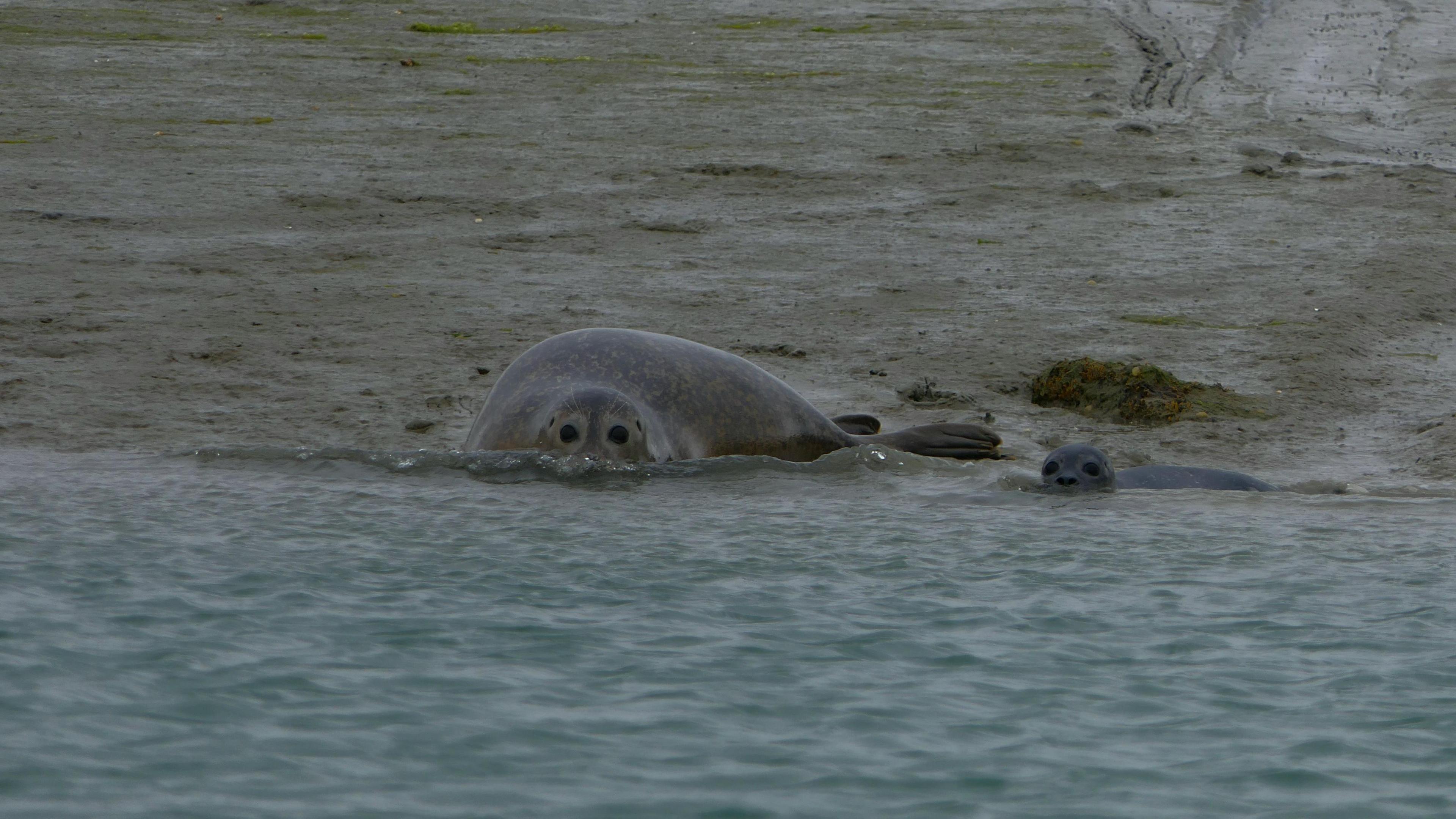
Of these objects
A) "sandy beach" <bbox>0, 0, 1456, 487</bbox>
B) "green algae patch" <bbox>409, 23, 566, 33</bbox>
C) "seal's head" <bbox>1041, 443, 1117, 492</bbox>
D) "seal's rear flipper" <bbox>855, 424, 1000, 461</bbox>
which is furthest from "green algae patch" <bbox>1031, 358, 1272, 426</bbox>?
"green algae patch" <bbox>409, 23, 566, 33</bbox>

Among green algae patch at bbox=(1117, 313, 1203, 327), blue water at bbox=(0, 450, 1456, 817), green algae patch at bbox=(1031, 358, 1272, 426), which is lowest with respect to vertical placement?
blue water at bbox=(0, 450, 1456, 817)

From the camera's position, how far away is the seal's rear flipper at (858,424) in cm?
612

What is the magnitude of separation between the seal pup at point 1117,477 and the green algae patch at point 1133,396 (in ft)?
3.12

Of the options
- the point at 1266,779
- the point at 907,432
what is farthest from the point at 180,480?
the point at 1266,779

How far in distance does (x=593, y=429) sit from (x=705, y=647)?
1.75 m

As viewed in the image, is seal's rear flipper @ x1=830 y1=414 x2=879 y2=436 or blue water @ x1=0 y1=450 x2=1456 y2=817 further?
seal's rear flipper @ x1=830 y1=414 x2=879 y2=436

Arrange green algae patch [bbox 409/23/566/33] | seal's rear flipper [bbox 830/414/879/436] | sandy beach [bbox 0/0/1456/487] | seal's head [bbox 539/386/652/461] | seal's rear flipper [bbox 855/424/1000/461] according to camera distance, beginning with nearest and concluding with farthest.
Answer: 1. seal's head [bbox 539/386/652/461]
2. seal's rear flipper [bbox 855/424/1000/461]
3. seal's rear flipper [bbox 830/414/879/436]
4. sandy beach [bbox 0/0/1456/487]
5. green algae patch [bbox 409/23/566/33]

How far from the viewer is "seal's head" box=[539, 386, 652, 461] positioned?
17.7ft

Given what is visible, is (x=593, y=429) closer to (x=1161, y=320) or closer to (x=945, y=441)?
(x=945, y=441)

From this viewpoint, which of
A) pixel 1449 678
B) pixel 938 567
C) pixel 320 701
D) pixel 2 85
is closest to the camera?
pixel 320 701

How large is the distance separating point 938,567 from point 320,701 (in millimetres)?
1728

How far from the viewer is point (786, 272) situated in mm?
8641

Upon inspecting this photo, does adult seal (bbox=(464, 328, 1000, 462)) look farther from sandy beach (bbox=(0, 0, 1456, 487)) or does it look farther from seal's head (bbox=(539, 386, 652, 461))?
sandy beach (bbox=(0, 0, 1456, 487))

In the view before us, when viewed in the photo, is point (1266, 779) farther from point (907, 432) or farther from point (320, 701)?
point (907, 432)
